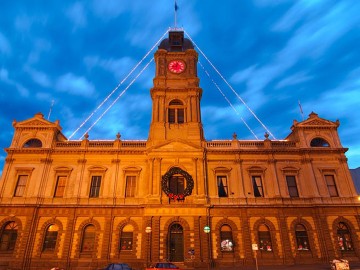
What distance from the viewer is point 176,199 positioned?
28.8 m

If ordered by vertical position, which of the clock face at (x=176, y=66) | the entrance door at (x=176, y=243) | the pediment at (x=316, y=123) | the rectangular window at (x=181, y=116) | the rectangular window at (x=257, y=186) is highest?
the clock face at (x=176, y=66)

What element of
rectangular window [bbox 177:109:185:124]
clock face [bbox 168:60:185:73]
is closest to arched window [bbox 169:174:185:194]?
rectangular window [bbox 177:109:185:124]

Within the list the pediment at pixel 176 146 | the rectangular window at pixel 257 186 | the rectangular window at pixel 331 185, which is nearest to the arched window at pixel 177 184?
the pediment at pixel 176 146

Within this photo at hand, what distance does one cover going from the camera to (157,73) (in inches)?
1458

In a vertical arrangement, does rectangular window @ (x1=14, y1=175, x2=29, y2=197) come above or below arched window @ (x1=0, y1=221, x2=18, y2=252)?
above

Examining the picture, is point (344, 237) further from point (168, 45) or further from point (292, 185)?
point (168, 45)

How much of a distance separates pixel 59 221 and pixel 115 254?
7.58m

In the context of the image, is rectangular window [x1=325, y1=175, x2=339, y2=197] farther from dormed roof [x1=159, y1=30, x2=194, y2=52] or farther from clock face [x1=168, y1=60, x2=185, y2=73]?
dormed roof [x1=159, y1=30, x2=194, y2=52]

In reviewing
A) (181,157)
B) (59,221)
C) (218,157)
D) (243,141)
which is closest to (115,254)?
(59,221)

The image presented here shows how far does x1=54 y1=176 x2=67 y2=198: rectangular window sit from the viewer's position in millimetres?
30344

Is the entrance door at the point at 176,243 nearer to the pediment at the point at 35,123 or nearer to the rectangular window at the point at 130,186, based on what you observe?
the rectangular window at the point at 130,186

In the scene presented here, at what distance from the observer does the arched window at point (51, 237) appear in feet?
91.4

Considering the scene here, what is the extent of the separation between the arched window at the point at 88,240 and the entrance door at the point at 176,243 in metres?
8.69

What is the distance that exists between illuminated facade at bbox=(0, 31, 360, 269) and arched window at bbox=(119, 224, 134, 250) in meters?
0.11
